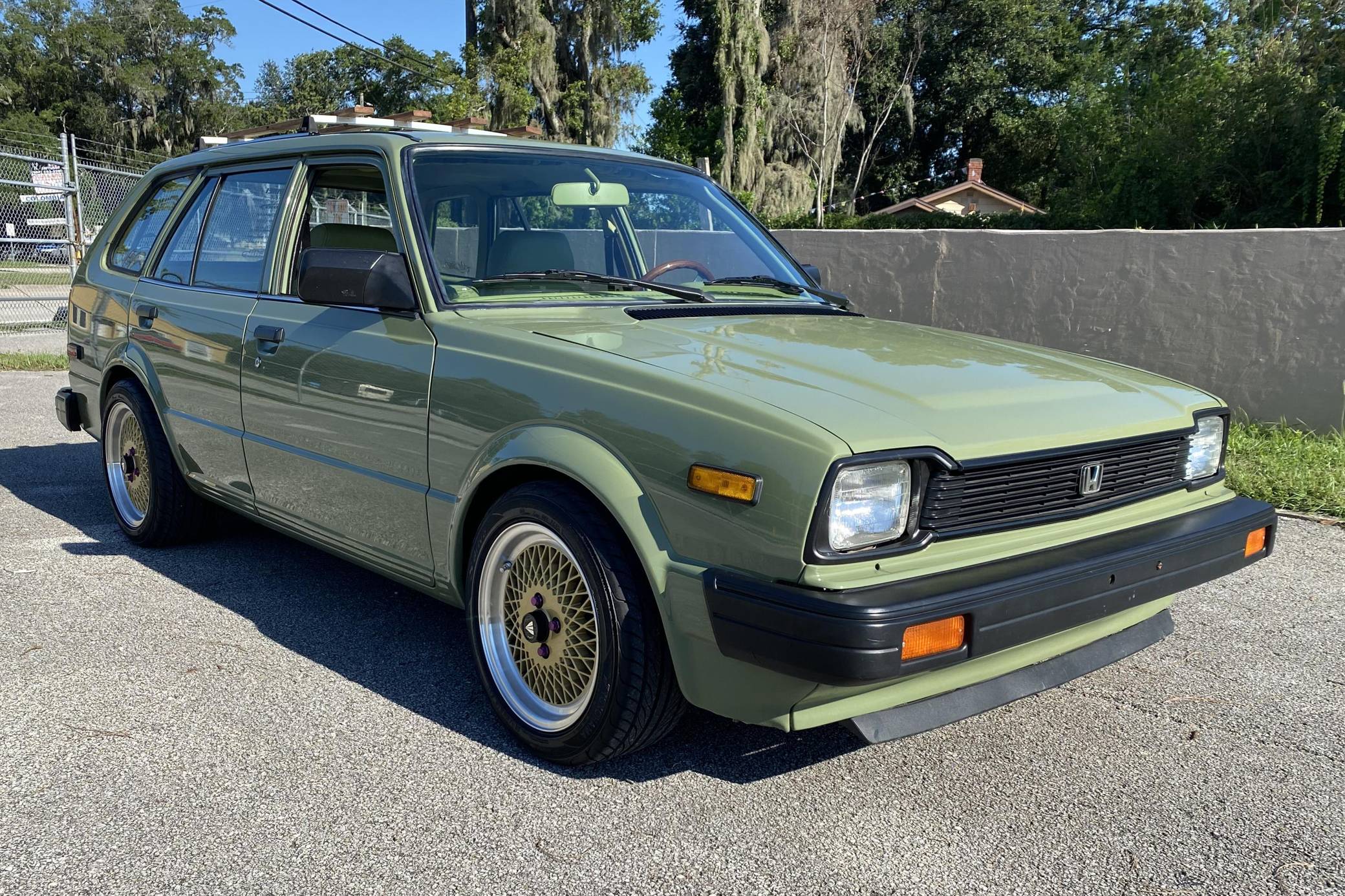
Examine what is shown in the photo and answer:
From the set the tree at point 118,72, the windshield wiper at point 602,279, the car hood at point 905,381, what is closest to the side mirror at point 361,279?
the windshield wiper at point 602,279

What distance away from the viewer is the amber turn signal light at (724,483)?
2371 millimetres

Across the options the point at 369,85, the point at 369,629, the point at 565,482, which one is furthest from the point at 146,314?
the point at 369,85

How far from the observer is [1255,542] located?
10.4 ft

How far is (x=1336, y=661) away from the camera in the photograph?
370 cm

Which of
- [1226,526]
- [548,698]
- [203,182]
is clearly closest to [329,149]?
[203,182]

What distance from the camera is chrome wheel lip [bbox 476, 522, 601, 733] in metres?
2.87

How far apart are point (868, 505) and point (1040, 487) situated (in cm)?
54

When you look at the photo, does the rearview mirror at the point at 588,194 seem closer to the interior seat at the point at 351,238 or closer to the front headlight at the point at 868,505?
the interior seat at the point at 351,238

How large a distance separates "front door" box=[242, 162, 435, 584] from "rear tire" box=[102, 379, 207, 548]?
32.7 inches

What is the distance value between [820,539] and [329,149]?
8.01 ft

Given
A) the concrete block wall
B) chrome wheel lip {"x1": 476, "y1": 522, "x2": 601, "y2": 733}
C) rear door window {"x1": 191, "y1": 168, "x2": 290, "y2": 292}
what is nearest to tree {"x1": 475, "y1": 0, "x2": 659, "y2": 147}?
the concrete block wall

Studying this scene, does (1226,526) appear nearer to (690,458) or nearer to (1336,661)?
(1336,661)

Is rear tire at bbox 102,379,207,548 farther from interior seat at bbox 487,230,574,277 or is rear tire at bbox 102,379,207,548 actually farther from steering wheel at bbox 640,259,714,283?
steering wheel at bbox 640,259,714,283

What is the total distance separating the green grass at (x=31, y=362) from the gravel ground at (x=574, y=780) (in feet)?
25.5
